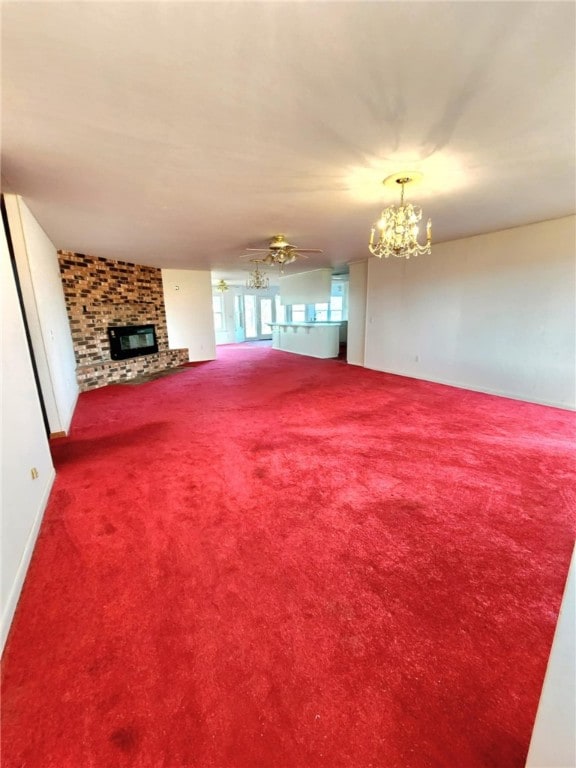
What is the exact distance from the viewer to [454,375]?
5363 mm

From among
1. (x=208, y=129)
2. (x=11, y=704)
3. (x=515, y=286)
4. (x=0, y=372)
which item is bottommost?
(x=11, y=704)

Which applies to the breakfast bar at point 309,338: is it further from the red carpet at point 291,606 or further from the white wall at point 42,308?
the white wall at point 42,308

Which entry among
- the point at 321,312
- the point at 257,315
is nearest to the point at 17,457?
the point at 321,312

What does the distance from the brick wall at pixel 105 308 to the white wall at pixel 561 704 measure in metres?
6.31

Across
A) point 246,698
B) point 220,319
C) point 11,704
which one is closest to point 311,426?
point 246,698

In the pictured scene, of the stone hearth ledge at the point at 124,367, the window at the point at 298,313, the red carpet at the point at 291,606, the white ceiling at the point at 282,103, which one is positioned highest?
the white ceiling at the point at 282,103

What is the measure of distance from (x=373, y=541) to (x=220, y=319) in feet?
34.3

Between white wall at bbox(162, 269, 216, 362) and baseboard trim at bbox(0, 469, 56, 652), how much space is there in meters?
6.07

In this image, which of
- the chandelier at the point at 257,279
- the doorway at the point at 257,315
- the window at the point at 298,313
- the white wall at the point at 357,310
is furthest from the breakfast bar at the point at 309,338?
the doorway at the point at 257,315

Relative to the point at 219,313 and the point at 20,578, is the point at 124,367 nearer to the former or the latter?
the point at 20,578

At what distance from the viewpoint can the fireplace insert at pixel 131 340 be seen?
6188mm

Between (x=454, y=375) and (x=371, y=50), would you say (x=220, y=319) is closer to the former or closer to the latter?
(x=454, y=375)

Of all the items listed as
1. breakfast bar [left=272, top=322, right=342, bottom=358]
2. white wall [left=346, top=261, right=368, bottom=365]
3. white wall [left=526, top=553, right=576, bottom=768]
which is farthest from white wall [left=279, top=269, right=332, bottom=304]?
white wall [left=526, top=553, right=576, bottom=768]

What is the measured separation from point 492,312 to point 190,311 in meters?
6.52
